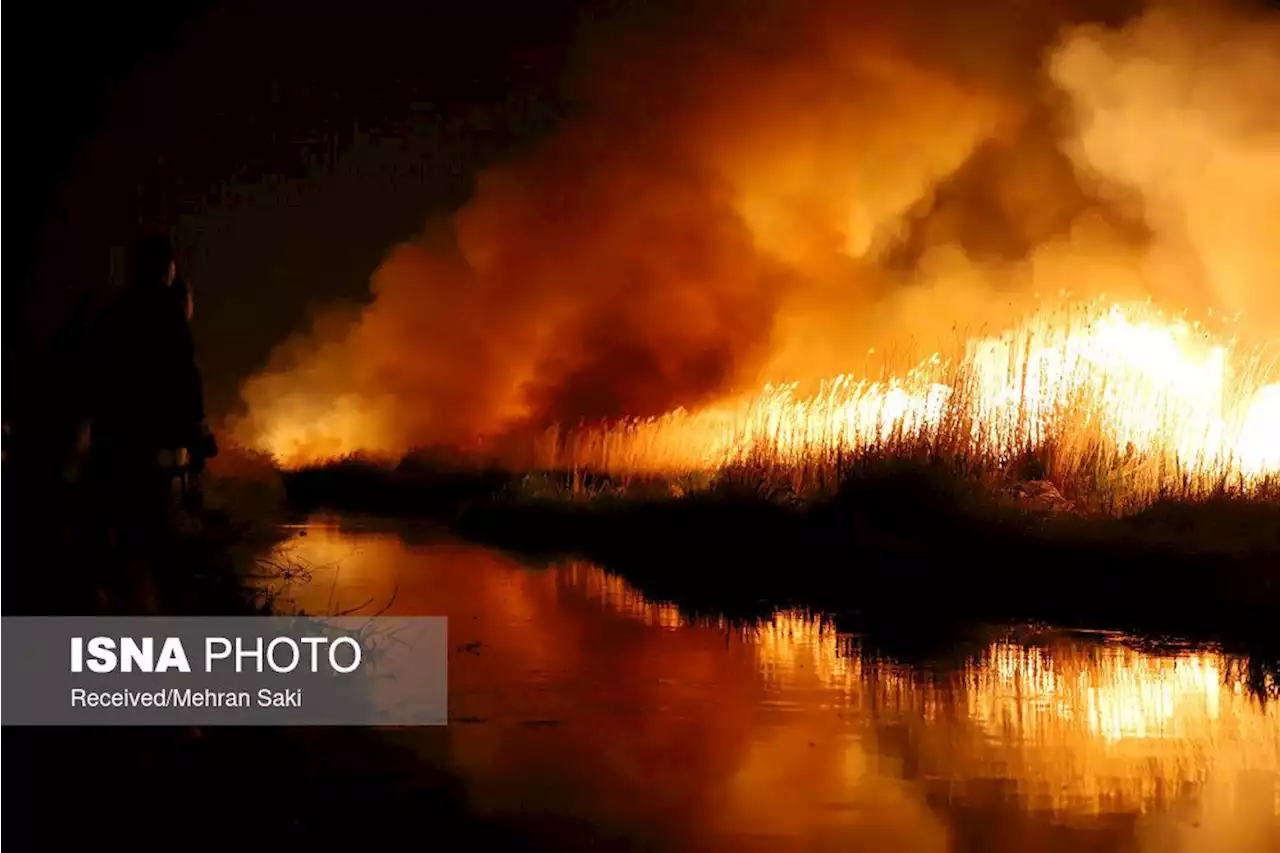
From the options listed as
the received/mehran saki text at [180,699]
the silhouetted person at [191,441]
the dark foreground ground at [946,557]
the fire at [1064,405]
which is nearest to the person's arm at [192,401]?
the silhouetted person at [191,441]

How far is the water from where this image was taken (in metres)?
6.55

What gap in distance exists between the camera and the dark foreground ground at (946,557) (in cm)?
1298

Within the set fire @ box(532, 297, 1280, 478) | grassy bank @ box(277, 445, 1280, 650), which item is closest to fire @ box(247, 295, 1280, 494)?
fire @ box(532, 297, 1280, 478)

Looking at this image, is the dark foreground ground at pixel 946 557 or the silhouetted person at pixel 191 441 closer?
the silhouetted person at pixel 191 441

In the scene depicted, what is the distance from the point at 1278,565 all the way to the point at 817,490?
7568 mm

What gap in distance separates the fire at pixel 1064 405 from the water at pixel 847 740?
498 centimetres

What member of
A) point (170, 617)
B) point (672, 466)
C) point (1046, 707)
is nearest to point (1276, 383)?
point (672, 466)

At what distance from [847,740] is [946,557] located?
739cm

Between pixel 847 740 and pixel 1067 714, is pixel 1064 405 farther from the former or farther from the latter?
pixel 847 740

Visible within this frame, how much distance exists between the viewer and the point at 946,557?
15508 mm

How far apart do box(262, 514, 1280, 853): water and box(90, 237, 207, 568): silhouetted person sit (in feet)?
6.47

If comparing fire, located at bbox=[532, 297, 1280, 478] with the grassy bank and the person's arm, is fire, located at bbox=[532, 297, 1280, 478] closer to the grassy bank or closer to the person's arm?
the grassy bank

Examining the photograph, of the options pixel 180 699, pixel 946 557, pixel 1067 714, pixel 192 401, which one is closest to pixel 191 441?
pixel 192 401

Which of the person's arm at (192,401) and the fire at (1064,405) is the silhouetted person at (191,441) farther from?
the fire at (1064,405)
